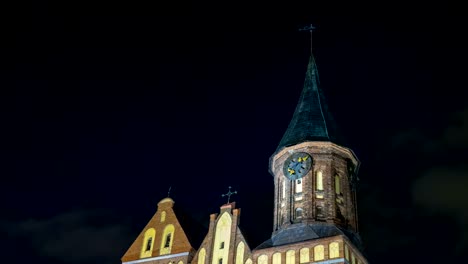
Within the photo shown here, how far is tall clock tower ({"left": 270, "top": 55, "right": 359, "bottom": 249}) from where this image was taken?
138 feet

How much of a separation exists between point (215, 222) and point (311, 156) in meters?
8.03

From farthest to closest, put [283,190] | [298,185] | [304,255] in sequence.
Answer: [283,190] → [298,185] → [304,255]

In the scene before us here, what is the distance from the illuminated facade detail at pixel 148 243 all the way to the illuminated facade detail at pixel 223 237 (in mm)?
4848

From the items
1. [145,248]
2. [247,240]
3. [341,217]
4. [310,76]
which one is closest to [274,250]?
[247,240]

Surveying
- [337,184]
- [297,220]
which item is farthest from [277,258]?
[337,184]

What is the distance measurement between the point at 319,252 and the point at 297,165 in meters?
7.70

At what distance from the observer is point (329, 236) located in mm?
39375

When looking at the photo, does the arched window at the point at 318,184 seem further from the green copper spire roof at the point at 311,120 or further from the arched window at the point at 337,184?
the green copper spire roof at the point at 311,120

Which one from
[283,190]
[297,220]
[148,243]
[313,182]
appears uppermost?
[283,190]

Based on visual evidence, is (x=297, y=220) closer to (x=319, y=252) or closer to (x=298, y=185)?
(x=298, y=185)

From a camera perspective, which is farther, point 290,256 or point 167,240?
point 167,240

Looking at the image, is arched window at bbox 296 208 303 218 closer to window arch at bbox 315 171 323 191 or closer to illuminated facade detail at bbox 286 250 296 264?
A: window arch at bbox 315 171 323 191

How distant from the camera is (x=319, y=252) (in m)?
39.2

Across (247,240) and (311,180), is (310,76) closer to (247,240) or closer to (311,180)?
(311,180)
